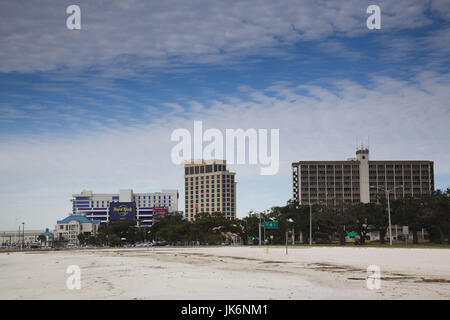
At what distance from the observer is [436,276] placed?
2294 centimetres

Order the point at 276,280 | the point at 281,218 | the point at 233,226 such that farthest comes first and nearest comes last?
the point at 233,226 → the point at 281,218 → the point at 276,280

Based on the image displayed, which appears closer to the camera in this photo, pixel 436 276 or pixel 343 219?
pixel 436 276

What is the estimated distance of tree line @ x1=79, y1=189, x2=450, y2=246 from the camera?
9200cm

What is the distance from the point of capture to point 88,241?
185 metres

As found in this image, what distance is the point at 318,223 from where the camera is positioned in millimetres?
121312

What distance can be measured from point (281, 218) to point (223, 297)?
11456 cm

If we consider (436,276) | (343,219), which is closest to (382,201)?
(343,219)

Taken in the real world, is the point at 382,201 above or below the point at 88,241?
above

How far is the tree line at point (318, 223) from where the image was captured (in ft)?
302
